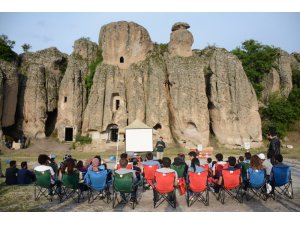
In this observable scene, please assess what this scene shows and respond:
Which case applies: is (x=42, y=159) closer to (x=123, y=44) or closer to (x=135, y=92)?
(x=135, y=92)

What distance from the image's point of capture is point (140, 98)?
34.7m

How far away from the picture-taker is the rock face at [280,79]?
45.2m

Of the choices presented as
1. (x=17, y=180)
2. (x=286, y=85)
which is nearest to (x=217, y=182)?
(x=17, y=180)

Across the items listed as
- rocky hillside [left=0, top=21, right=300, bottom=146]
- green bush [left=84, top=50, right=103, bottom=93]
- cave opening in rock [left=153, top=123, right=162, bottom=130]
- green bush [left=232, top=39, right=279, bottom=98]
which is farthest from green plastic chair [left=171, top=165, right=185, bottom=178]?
green bush [left=232, top=39, right=279, bottom=98]

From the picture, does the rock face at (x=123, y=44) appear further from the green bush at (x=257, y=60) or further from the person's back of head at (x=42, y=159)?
the person's back of head at (x=42, y=159)

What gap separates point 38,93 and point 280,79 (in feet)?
124

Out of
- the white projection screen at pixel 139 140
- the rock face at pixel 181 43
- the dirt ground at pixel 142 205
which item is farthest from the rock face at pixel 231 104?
the dirt ground at pixel 142 205

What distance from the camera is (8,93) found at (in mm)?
33625

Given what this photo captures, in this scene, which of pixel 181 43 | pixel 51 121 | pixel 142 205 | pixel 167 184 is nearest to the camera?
pixel 167 184

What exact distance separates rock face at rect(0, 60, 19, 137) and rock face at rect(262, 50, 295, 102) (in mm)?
35543

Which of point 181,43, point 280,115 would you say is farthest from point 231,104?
point 181,43

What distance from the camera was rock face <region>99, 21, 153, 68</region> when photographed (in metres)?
36.8

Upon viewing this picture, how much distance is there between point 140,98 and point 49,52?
15.9 meters

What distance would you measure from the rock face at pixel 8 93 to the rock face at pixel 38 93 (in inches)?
82.0
